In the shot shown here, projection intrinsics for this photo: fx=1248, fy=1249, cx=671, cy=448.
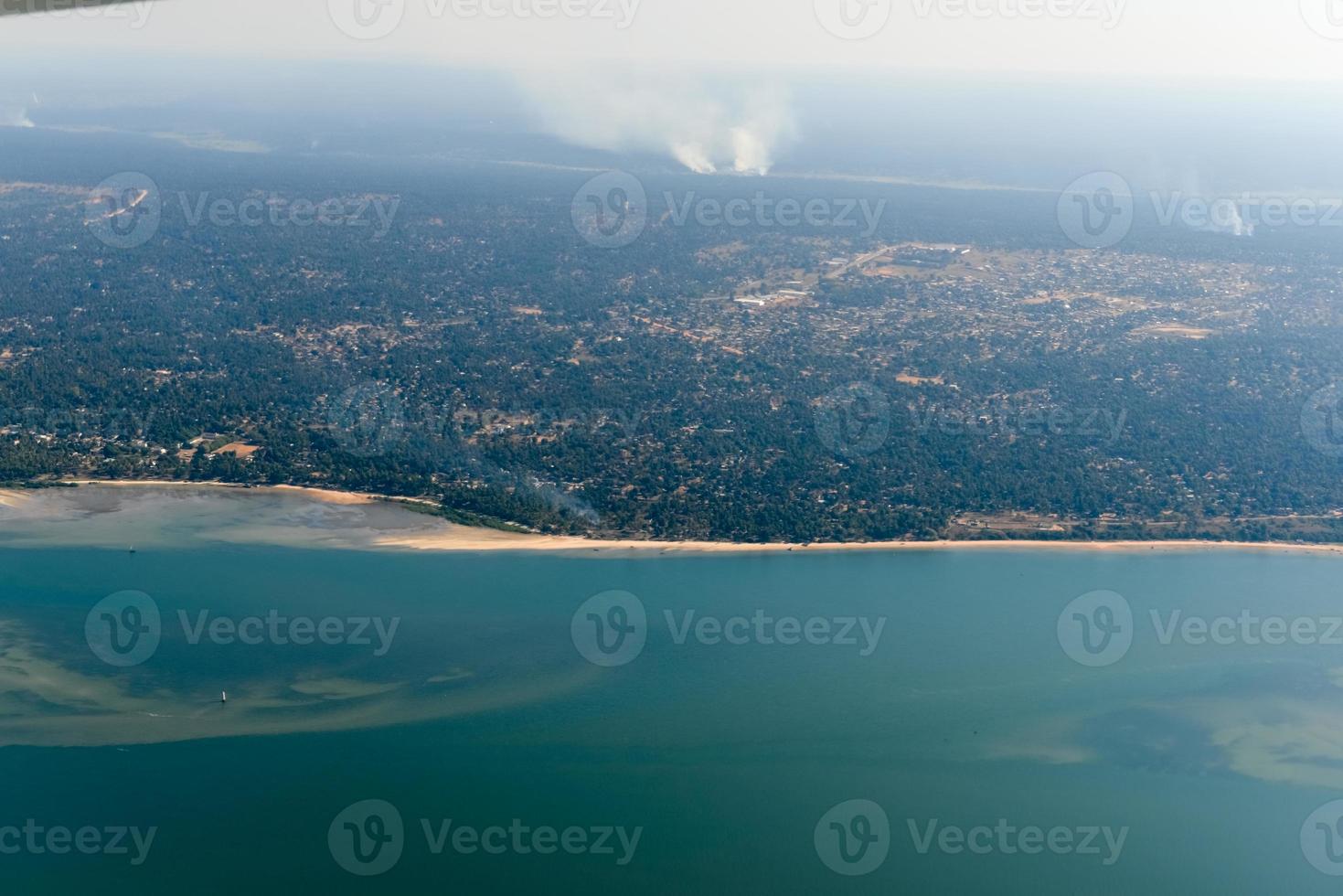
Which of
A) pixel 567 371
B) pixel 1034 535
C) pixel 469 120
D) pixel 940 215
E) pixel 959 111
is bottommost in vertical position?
pixel 1034 535

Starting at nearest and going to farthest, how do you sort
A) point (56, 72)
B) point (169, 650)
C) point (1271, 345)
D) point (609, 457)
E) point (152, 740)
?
point (152, 740), point (169, 650), point (609, 457), point (1271, 345), point (56, 72)

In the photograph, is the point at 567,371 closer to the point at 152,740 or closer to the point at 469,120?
the point at 152,740

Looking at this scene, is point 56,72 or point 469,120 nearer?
point 469,120

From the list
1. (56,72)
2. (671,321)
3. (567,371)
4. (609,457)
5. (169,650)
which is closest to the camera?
(169,650)

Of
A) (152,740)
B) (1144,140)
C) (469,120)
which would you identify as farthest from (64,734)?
(1144,140)

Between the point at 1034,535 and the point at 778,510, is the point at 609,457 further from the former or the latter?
the point at 1034,535

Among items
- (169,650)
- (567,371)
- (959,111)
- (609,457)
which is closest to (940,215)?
(567,371)

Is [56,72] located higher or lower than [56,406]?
higher
